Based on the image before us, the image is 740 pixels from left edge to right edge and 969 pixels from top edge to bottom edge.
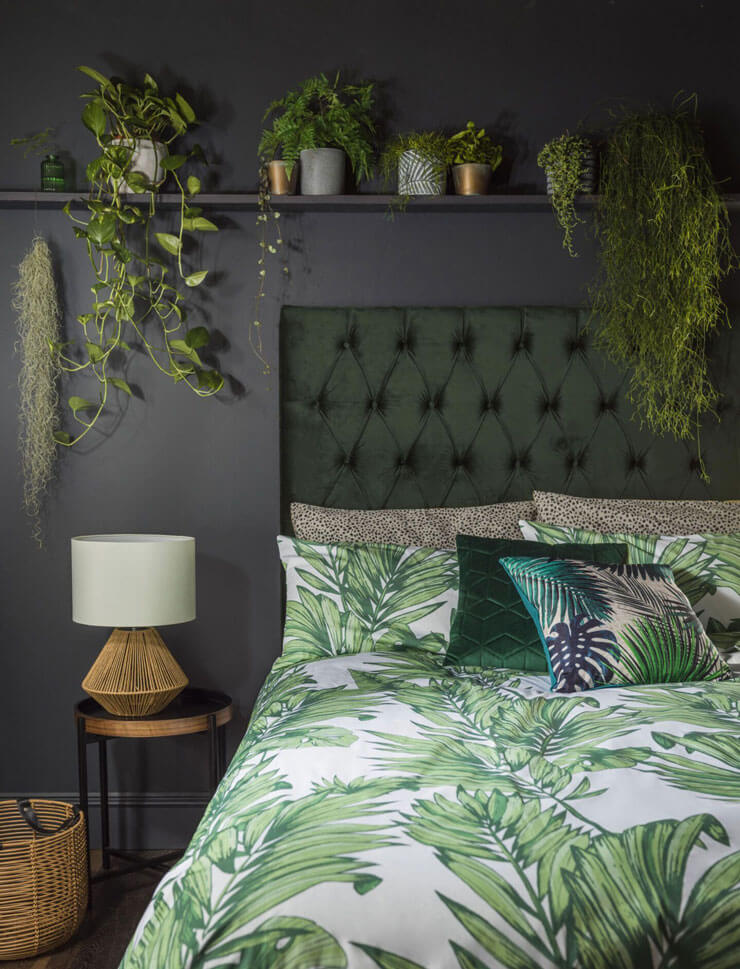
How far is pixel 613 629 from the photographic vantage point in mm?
2014

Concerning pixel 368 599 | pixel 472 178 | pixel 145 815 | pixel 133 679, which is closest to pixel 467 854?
pixel 368 599

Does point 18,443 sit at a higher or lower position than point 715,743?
higher

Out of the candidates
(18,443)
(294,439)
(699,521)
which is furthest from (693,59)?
(18,443)

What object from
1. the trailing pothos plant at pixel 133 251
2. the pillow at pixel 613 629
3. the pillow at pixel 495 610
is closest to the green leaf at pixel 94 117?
the trailing pothos plant at pixel 133 251

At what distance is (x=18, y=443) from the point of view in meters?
2.86

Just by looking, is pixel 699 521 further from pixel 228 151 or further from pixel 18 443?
pixel 18 443

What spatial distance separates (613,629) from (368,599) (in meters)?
0.65

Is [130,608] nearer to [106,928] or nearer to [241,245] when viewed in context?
[106,928]

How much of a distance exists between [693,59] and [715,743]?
225 cm

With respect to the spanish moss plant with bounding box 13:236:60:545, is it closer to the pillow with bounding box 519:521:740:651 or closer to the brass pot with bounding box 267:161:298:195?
the brass pot with bounding box 267:161:298:195

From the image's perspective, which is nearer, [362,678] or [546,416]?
[362,678]

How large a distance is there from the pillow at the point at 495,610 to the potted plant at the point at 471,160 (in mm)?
1080

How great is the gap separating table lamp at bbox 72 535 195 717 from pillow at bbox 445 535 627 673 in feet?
2.54

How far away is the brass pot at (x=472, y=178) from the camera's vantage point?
2.72m
